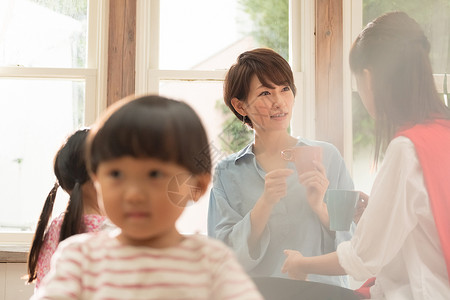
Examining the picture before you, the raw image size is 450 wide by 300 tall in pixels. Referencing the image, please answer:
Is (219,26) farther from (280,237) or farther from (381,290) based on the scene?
(381,290)

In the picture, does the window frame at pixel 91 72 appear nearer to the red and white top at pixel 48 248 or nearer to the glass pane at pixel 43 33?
the glass pane at pixel 43 33

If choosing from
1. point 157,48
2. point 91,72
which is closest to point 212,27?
point 157,48

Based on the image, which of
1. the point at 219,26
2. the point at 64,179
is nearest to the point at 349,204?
the point at 64,179

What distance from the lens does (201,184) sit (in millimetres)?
471

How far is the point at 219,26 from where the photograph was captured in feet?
5.24

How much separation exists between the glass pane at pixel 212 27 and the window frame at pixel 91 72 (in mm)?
179

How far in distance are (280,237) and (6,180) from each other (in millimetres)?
1227

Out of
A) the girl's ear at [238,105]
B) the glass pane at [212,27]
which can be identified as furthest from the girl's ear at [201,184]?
the glass pane at [212,27]

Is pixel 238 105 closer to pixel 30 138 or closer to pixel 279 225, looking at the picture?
pixel 279 225

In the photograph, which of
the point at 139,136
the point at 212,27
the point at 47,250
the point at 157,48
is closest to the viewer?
the point at 139,136

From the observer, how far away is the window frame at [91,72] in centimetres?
176

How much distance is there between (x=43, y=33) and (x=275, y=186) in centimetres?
130

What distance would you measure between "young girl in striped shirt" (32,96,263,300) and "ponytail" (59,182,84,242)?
1.31ft

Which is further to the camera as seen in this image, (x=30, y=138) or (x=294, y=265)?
(x=30, y=138)
